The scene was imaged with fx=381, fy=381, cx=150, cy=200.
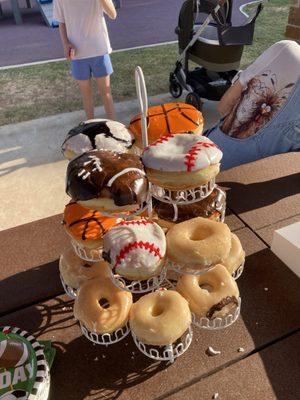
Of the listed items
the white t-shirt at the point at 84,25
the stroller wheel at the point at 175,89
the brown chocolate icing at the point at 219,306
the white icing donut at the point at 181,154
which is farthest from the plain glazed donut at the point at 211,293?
the stroller wheel at the point at 175,89

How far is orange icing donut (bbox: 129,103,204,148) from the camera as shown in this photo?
159 cm

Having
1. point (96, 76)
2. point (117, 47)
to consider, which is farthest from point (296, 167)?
point (117, 47)

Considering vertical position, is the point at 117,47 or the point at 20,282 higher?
the point at 20,282

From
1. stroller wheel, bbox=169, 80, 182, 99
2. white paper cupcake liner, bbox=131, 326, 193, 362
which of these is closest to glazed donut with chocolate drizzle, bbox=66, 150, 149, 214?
white paper cupcake liner, bbox=131, 326, 193, 362

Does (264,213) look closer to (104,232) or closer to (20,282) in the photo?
(104,232)

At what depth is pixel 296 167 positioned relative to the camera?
110 inches

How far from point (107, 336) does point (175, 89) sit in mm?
4045

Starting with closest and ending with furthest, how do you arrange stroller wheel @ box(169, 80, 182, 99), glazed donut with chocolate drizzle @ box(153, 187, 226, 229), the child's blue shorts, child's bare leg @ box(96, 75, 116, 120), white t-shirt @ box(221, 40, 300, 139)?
glazed donut with chocolate drizzle @ box(153, 187, 226, 229) → white t-shirt @ box(221, 40, 300, 139) → the child's blue shorts → child's bare leg @ box(96, 75, 116, 120) → stroller wheel @ box(169, 80, 182, 99)

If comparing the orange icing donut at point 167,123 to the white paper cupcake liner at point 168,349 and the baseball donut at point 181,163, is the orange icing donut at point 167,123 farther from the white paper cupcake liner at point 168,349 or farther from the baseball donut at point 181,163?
the white paper cupcake liner at point 168,349

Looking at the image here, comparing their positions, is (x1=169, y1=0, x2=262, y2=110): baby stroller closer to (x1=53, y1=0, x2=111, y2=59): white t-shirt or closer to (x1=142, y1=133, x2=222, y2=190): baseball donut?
(x1=53, y1=0, x2=111, y2=59): white t-shirt

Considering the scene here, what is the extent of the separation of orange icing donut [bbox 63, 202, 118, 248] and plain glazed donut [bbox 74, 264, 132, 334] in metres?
0.21

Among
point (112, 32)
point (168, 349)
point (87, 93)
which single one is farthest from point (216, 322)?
point (112, 32)

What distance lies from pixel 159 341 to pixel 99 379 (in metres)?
0.40

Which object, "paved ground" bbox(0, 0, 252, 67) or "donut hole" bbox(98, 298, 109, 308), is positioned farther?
"paved ground" bbox(0, 0, 252, 67)
